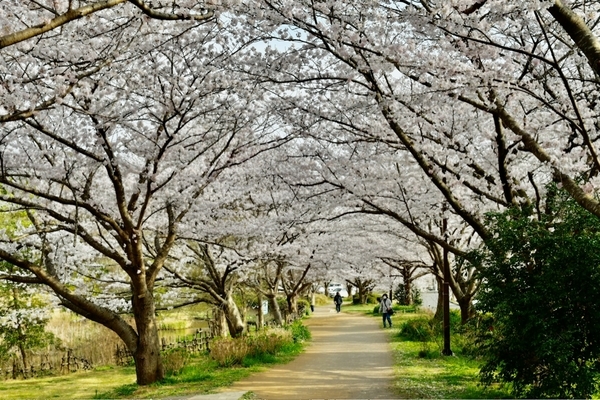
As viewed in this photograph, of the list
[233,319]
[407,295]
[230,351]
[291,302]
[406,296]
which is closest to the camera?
[230,351]

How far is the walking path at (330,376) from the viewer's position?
26.8ft

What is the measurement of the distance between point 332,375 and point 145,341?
3.59 m

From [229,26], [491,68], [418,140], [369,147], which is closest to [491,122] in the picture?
[418,140]

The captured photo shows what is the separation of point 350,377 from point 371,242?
11.4m

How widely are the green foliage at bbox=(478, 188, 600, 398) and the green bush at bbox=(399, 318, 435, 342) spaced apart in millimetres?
8568

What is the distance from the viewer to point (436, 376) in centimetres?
947

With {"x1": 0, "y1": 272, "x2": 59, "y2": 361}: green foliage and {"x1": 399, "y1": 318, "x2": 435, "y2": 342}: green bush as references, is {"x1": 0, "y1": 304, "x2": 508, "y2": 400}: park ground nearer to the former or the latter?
{"x1": 399, "y1": 318, "x2": 435, "y2": 342}: green bush

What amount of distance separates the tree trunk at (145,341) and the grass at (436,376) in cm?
452

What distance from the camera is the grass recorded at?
782 cm

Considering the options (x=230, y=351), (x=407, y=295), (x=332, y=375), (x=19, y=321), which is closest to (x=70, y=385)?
(x=19, y=321)

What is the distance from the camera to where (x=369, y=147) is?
10.1m

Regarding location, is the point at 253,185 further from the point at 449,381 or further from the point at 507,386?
the point at 507,386

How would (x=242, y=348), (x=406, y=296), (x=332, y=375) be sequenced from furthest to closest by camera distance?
Answer: (x=406, y=296), (x=242, y=348), (x=332, y=375)

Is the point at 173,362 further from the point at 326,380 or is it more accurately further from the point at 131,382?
the point at 326,380
